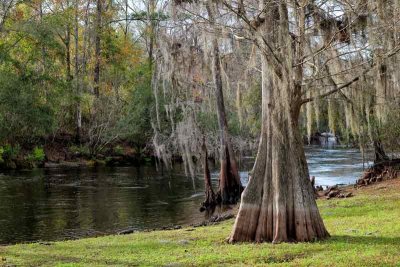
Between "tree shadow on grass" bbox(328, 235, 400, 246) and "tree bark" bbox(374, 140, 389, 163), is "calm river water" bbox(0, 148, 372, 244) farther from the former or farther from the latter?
"tree shadow on grass" bbox(328, 235, 400, 246)

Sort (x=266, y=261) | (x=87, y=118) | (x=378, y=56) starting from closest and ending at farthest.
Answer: (x=266, y=261)
(x=378, y=56)
(x=87, y=118)

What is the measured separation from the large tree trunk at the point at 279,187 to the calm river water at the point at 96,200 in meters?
6.82

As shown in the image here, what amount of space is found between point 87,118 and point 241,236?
37737mm

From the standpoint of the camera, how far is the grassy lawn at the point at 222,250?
8.36 m

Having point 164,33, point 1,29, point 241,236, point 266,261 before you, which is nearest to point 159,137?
→ point 164,33

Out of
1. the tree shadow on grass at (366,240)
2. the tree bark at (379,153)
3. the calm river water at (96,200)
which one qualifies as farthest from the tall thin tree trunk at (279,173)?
the tree bark at (379,153)

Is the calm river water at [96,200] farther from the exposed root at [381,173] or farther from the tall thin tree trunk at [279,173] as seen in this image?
the tall thin tree trunk at [279,173]

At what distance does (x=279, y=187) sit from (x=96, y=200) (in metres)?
13.8

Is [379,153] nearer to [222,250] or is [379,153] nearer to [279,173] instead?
[279,173]

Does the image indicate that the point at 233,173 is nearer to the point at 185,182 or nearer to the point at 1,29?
the point at 185,182

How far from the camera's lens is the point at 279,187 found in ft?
32.9

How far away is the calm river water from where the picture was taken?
16688 mm

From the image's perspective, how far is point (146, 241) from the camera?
1181 cm

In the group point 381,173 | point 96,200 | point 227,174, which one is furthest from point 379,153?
point 96,200
